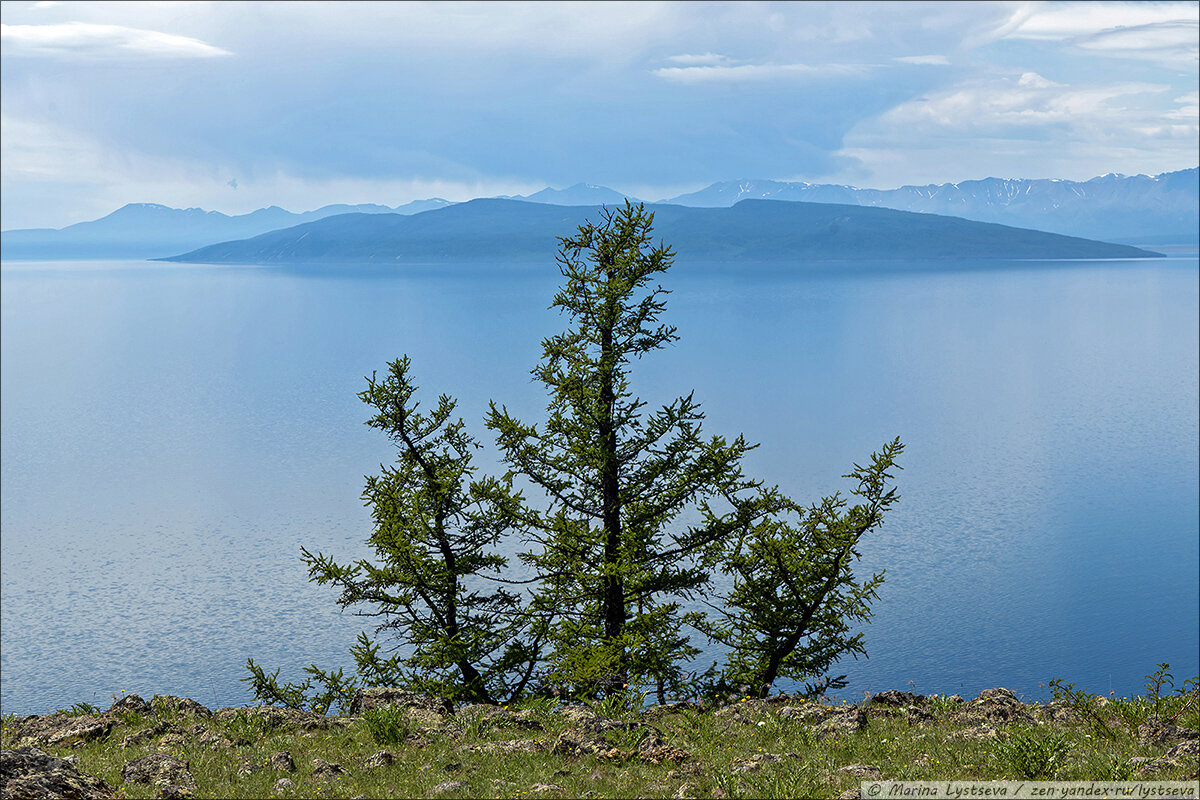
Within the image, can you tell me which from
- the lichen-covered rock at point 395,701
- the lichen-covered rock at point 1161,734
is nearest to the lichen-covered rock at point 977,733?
the lichen-covered rock at point 1161,734

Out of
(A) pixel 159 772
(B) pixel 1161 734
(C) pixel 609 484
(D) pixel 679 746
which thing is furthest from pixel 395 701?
(B) pixel 1161 734

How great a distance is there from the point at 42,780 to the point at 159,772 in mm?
1381

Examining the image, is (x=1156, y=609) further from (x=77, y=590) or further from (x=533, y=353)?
(x=533, y=353)

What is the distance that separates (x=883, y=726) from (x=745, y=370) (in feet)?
410

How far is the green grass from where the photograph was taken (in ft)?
31.5

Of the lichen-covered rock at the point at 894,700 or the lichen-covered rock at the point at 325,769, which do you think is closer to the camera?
the lichen-covered rock at the point at 325,769

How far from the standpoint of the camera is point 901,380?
127 metres

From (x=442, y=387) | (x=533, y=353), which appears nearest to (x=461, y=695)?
(x=442, y=387)

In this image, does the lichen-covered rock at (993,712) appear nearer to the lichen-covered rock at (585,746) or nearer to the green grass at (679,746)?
the green grass at (679,746)

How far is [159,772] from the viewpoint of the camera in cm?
1032

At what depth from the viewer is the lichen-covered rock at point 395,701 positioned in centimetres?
1412

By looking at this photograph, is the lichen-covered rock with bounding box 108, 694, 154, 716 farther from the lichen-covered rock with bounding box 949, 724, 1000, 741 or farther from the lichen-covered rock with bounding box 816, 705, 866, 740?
the lichen-covered rock with bounding box 949, 724, 1000, 741

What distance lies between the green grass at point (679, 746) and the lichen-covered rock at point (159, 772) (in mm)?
158

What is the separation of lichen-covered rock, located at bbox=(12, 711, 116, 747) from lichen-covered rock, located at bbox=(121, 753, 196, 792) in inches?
102
